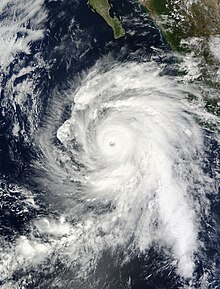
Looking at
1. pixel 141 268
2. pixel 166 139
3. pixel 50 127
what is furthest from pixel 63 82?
pixel 141 268

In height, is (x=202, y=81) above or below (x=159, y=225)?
above

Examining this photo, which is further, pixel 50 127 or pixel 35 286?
pixel 50 127

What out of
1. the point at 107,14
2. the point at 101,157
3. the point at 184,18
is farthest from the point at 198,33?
the point at 101,157

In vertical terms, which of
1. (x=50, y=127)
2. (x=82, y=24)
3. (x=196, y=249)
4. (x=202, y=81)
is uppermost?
(x=82, y=24)

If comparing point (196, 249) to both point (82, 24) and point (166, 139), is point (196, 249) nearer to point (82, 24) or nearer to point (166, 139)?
point (166, 139)

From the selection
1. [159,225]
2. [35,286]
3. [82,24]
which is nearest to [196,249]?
[159,225]

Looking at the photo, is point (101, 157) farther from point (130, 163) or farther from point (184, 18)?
point (184, 18)

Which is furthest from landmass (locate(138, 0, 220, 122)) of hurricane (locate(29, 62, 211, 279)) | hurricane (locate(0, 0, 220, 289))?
hurricane (locate(29, 62, 211, 279))
